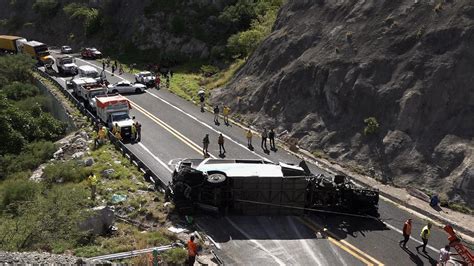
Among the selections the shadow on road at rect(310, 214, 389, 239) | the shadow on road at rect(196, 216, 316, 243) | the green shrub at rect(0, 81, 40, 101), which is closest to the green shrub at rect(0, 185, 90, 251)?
the shadow on road at rect(196, 216, 316, 243)

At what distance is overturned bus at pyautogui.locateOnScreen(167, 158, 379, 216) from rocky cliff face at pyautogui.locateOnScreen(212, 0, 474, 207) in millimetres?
5232

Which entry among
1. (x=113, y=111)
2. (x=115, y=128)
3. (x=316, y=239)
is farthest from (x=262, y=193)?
(x=113, y=111)

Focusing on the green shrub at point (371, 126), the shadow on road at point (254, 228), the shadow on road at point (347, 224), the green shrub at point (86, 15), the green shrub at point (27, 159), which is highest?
the green shrub at point (86, 15)

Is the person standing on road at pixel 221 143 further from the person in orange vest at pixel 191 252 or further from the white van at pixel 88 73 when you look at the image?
the white van at pixel 88 73

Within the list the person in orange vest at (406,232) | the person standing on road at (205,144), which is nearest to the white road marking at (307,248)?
the person in orange vest at (406,232)

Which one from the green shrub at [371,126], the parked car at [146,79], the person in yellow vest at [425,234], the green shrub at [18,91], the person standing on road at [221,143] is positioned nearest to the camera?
the person in yellow vest at [425,234]

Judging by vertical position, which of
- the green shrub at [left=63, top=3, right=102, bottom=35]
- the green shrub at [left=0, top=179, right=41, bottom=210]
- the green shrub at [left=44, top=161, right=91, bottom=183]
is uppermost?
the green shrub at [left=63, top=3, right=102, bottom=35]

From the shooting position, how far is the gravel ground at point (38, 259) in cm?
1642

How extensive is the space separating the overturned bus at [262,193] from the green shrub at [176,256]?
366 cm

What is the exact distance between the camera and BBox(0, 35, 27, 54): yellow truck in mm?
67100

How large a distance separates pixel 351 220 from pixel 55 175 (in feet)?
55.7

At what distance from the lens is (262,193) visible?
898 inches

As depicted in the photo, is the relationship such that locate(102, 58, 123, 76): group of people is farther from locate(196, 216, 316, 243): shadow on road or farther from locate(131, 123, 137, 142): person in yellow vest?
locate(196, 216, 316, 243): shadow on road

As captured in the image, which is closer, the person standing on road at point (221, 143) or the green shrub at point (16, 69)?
the person standing on road at point (221, 143)
